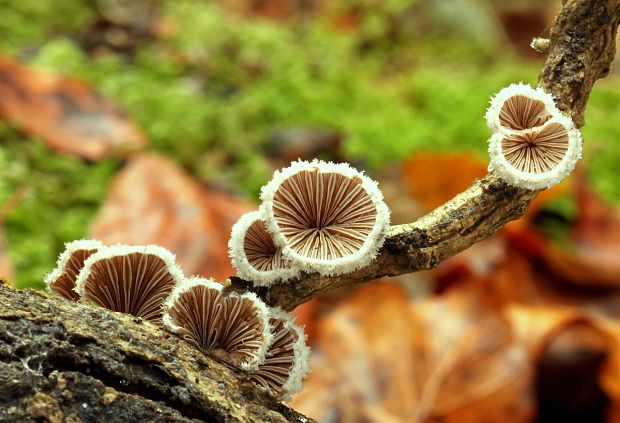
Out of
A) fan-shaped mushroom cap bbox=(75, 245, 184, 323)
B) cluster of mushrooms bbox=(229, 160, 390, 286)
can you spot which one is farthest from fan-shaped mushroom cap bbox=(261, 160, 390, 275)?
fan-shaped mushroom cap bbox=(75, 245, 184, 323)

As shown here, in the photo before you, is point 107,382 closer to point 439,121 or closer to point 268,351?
point 268,351

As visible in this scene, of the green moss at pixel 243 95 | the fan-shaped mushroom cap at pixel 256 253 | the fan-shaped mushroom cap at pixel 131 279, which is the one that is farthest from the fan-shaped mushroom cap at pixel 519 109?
the green moss at pixel 243 95

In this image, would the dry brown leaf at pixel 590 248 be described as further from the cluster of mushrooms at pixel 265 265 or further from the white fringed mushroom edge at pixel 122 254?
the white fringed mushroom edge at pixel 122 254

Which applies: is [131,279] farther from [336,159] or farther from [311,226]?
[336,159]

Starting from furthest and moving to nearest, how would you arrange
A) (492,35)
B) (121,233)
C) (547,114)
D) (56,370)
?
(492,35) < (121,233) < (547,114) < (56,370)

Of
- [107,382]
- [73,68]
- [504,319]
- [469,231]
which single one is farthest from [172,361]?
[73,68]

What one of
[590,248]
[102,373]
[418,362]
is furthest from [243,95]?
[102,373]
